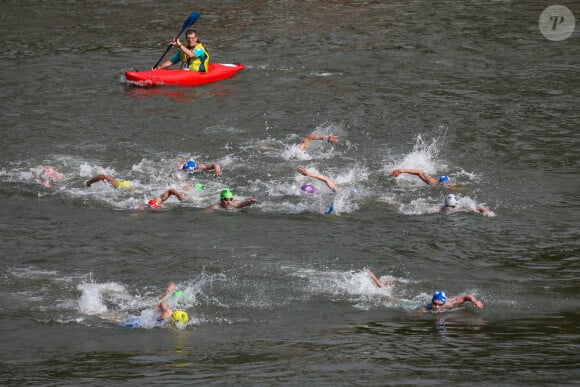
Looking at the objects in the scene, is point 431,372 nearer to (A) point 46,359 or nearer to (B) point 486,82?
(A) point 46,359

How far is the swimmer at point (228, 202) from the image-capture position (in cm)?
1653

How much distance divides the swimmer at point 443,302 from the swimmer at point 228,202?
4.35 metres

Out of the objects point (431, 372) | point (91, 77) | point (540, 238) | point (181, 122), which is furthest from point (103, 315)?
point (91, 77)

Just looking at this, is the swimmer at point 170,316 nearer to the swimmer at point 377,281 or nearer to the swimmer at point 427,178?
the swimmer at point 377,281

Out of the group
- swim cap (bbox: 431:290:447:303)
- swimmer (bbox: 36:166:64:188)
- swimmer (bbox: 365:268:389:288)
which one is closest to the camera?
swim cap (bbox: 431:290:447:303)

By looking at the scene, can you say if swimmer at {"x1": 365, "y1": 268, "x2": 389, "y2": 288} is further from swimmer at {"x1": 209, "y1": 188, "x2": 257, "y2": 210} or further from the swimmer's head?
swimmer at {"x1": 209, "y1": 188, "x2": 257, "y2": 210}

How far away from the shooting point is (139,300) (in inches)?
531

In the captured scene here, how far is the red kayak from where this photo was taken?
78.0 feet

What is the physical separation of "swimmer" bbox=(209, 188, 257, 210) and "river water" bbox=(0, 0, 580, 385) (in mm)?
161

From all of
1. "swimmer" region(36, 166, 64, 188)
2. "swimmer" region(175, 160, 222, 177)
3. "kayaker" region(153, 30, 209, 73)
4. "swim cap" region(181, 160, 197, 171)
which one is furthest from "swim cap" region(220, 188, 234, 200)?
"kayaker" region(153, 30, 209, 73)

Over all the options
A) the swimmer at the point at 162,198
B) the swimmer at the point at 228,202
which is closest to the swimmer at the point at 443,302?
the swimmer at the point at 228,202

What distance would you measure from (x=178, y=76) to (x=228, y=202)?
808 centimetres

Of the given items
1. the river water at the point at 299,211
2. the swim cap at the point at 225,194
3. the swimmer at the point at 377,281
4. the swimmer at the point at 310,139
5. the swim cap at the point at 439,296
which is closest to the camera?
the river water at the point at 299,211

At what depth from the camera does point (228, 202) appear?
16672 mm
